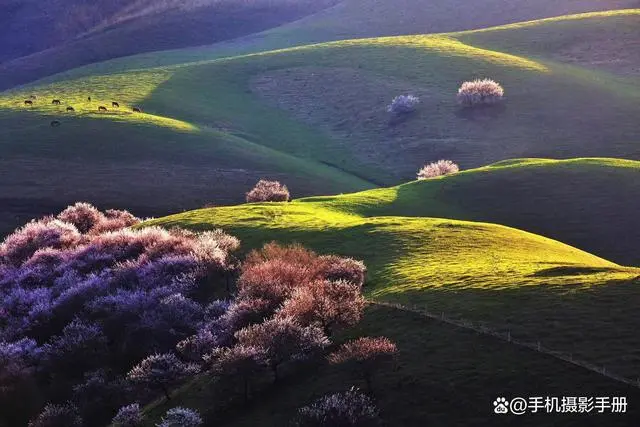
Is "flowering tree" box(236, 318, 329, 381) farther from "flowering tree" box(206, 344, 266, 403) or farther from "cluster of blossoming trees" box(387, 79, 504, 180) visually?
"cluster of blossoming trees" box(387, 79, 504, 180)

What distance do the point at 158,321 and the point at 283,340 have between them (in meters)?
9.37

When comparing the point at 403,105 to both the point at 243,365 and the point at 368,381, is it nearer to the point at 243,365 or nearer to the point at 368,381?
the point at 243,365

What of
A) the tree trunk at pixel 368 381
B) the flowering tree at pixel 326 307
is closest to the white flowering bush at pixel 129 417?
the flowering tree at pixel 326 307

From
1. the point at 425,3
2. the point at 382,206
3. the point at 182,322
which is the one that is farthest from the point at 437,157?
the point at 425,3

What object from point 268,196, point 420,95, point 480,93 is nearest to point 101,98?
point 420,95

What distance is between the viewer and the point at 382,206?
5188 centimetres

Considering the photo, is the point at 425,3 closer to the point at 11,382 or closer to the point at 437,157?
the point at 437,157

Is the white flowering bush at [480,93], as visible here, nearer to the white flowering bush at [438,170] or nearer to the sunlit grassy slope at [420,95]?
the sunlit grassy slope at [420,95]

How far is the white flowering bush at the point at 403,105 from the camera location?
9262 cm

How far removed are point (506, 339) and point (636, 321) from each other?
13.1 feet

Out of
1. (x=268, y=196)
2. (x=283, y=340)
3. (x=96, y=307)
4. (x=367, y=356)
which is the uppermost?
(x=367, y=356)

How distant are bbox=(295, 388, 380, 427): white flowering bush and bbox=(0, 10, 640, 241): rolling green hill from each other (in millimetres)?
33120

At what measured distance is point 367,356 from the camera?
67.0ft

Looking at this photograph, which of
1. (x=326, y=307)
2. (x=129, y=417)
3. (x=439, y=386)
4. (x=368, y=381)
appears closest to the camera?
(x=439, y=386)
